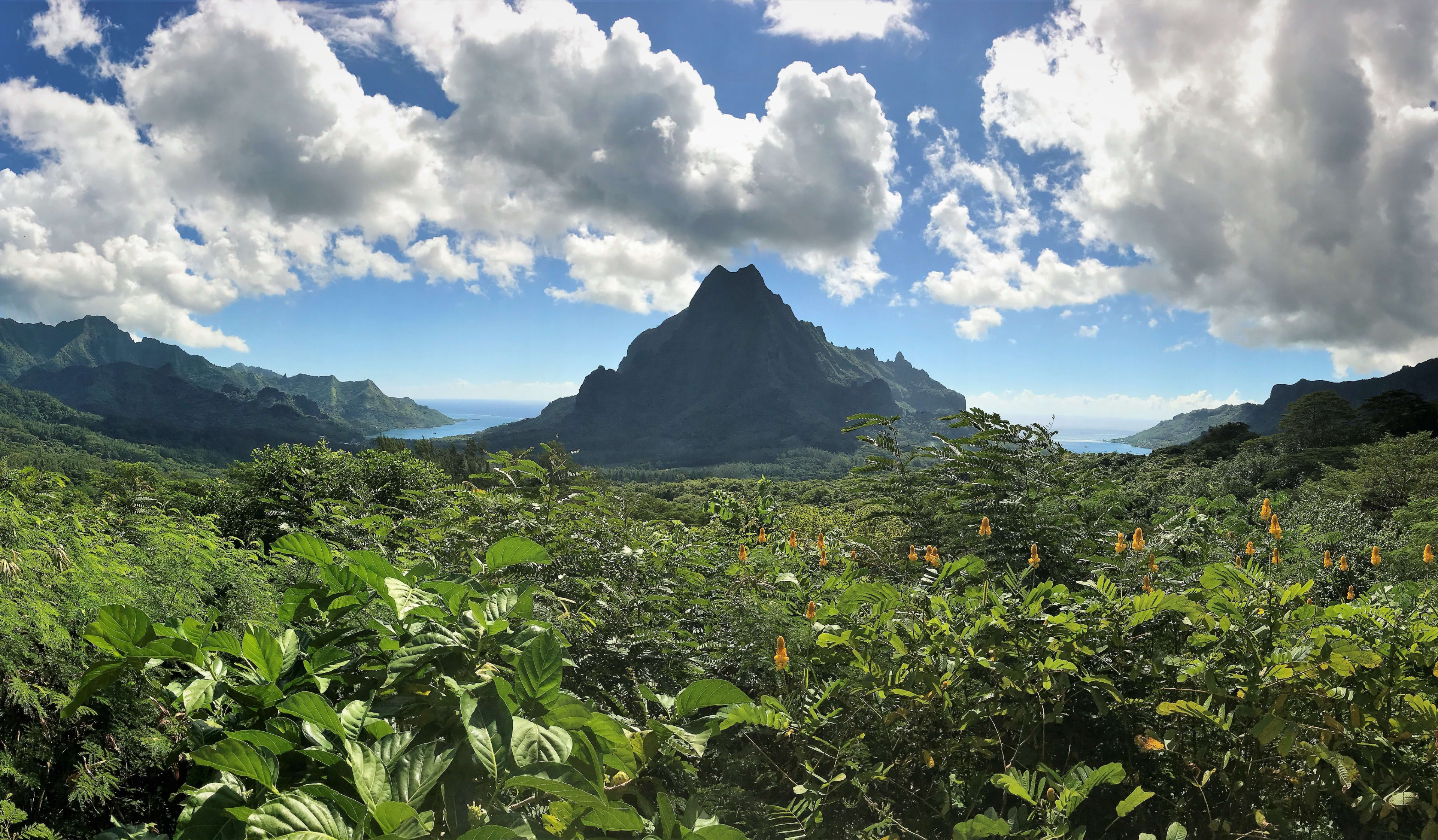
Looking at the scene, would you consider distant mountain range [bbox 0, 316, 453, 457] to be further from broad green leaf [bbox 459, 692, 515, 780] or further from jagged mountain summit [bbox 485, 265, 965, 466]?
broad green leaf [bbox 459, 692, 515, 780]

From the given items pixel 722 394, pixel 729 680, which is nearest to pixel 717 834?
pixel 729 680

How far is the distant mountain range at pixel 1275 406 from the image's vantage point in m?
60.6

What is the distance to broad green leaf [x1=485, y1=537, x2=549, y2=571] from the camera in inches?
39.4

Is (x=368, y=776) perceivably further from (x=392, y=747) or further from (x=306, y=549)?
(x=306, y=549)

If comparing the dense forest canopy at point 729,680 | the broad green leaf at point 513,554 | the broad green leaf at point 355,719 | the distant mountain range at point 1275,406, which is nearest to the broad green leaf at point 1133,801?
the dense forest canopy at point 729,680

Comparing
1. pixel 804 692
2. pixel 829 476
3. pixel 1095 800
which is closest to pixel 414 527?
pixel 804 692

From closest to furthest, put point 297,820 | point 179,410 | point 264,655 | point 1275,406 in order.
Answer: point 297,820
point 264,655
point 1275,406
point 179,410

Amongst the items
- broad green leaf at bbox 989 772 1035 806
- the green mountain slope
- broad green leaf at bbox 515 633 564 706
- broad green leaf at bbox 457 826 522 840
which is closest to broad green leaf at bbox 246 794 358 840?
broad green leaf at bbox 457 826 522 840

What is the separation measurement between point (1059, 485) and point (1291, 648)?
147 centimetres

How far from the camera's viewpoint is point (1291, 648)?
127cm

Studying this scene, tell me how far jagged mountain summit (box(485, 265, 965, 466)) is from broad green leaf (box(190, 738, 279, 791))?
11558cm

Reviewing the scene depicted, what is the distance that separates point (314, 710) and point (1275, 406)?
124280mm

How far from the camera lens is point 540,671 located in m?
0.81

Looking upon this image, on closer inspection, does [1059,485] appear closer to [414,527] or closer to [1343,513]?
[414,527]
